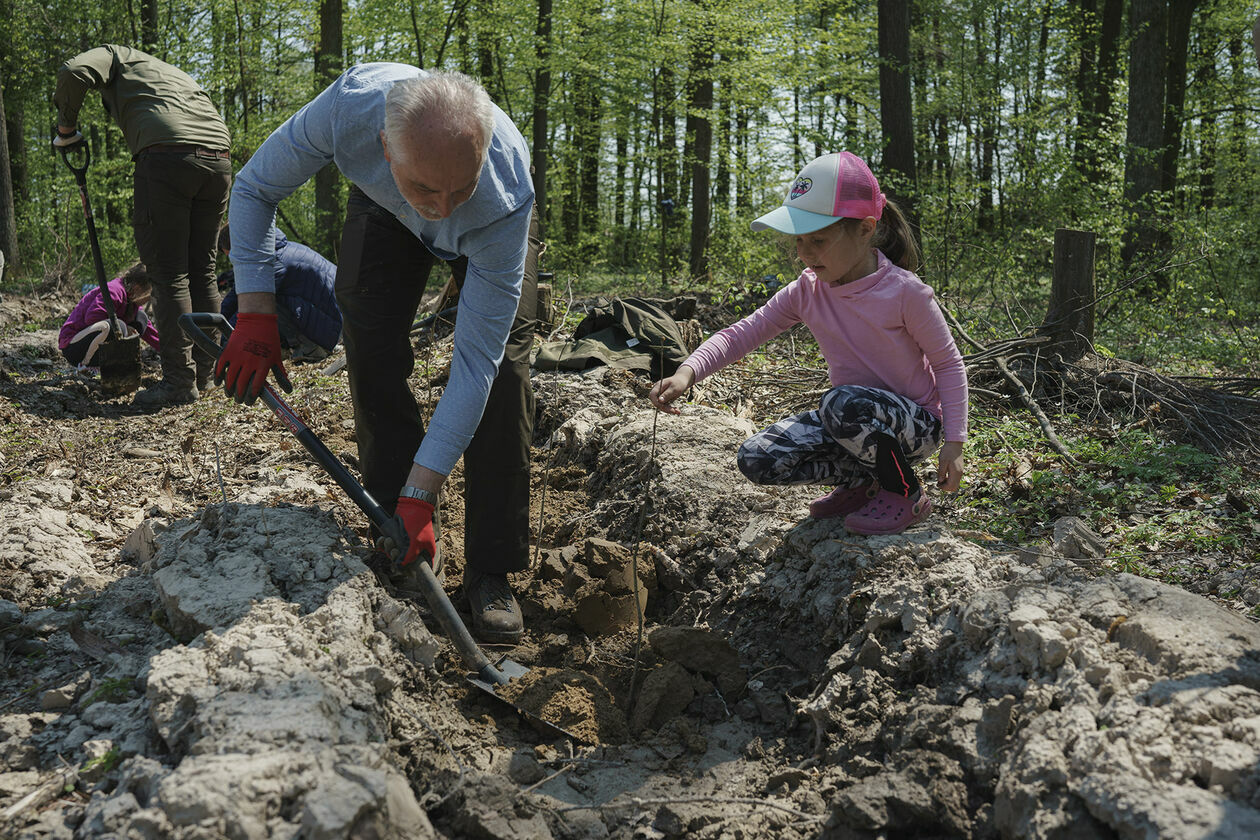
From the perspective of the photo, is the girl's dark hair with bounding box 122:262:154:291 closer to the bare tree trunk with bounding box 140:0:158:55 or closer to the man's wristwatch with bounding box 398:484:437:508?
the man's wristwatch with bounding box 398:484:437:508

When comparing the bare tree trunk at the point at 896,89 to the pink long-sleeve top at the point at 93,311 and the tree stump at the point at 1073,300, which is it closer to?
the tree stump at the point at 1073,300

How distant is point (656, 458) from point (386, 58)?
12.7 m

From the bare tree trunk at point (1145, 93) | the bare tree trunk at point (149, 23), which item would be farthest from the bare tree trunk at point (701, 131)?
the bare tree trunk at point (149, 23)

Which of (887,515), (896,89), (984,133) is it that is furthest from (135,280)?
(984,133)

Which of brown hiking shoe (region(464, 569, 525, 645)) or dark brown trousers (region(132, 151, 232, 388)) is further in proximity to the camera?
dark brown trousers (region(132, 151, 232, 388))

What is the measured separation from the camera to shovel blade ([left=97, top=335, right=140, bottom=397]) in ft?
19.1

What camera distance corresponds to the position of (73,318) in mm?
6004

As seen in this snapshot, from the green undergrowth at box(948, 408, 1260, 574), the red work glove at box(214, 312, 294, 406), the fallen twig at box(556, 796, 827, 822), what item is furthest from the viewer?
the green undergrowth at box(948, 408, 1260, 574)

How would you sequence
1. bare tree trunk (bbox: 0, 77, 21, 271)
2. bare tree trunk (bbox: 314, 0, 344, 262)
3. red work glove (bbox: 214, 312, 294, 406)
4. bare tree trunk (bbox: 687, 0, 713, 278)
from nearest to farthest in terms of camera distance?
red work glove (bbox: 214, 312, 294, 406) < bare tree trunk (bbox: 0, 77, 21, 271) < bare tree trunk (bbox: 314, 0, 344, 262) < bare tree trunk (bbox: 687, 0, 713, 278)

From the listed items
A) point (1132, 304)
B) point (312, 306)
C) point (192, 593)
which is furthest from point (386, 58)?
point (192, 593)

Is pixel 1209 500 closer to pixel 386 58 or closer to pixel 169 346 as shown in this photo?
pixel 169 346

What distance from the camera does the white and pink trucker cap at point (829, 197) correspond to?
2.76m

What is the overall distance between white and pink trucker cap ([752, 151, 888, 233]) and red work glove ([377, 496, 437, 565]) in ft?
4.41

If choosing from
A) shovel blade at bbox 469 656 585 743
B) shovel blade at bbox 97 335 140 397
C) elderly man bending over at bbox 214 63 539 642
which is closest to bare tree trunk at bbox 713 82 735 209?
shovel blade at bbox 97 335 140 397
